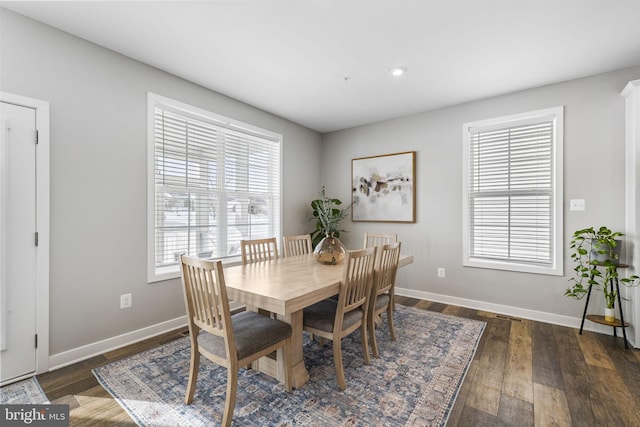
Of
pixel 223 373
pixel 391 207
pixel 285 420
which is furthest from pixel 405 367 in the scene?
pixel 391 207

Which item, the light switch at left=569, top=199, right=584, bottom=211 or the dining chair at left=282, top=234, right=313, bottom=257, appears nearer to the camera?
the light switch at left=569, top=199, right=584, bottom=211

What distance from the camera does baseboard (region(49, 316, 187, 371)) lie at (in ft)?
7.18

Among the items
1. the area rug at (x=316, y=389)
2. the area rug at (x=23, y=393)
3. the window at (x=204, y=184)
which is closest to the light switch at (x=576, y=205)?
the area rug at (x=316, y=389)

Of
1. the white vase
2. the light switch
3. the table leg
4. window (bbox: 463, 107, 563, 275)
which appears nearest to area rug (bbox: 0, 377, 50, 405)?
the table leg

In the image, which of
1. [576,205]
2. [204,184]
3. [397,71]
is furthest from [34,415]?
[576,205]

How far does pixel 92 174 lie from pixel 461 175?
3862 mm

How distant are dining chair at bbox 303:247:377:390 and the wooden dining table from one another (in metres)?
0.09

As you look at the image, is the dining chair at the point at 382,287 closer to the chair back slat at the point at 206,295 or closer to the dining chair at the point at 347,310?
the dining chair at the point at 347,310

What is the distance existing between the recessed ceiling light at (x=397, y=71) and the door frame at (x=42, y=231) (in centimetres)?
285

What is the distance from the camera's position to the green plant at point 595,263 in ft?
8.53

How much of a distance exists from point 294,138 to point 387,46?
2254mm

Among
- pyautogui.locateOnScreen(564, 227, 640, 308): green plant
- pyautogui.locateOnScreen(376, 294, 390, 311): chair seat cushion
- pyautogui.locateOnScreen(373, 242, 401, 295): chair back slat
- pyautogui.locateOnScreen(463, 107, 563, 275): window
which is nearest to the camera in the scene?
pyautogui.locateOnScreen(373, 242, 401, 295): chair back slat

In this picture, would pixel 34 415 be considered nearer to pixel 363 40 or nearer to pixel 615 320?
pixel 363 40

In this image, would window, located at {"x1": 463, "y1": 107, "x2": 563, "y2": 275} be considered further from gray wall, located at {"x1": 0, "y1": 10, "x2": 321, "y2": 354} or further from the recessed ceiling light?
gray wall, located at {"x1": 0, "y1": 10, "x2": 321, "y2": 354}
